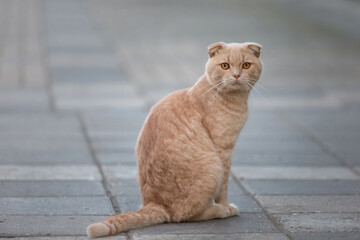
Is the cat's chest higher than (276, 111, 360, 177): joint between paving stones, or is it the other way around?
the cat's chest

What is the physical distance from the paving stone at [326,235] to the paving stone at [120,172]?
195 cm

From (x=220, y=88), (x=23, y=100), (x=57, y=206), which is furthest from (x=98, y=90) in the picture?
(x=220, y=88)

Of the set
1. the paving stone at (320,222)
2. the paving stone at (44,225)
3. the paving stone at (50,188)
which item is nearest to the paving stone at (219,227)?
the paving stone at (320,222)

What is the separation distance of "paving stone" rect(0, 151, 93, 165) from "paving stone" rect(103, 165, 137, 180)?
0.28 meters

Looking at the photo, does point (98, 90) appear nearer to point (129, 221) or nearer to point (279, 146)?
point (279, 146)

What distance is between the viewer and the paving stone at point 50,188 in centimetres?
584

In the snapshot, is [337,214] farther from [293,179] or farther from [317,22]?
[317,22]

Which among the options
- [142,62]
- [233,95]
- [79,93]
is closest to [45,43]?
[142,62]

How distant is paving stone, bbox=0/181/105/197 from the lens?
584cm

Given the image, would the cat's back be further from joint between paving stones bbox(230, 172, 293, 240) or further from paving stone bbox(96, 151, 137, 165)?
paving stone bbox(96, 151, 137, 165)

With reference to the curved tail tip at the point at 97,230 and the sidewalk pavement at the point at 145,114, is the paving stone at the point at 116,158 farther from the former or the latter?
the curved tail tip at the point at 97,230

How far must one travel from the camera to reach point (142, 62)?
1255 centimetres

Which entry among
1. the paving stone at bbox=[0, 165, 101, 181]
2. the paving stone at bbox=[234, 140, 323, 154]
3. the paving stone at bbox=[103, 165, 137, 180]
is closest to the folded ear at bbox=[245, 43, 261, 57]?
the paving stone at bbox=[103, 165, 137, 180]

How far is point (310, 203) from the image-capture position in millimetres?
5785
